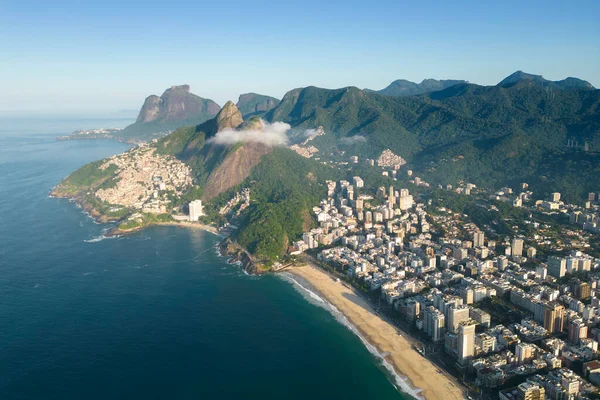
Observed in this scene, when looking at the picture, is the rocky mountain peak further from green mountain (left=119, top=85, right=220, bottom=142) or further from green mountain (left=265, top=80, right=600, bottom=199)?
green mountain (left=119, top=85, right=220, bottom=142)

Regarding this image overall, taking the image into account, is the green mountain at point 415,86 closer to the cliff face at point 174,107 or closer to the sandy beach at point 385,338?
the cliff face at point 174,107

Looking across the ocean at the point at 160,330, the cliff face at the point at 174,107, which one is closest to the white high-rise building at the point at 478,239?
the ocean at the point at 160,330

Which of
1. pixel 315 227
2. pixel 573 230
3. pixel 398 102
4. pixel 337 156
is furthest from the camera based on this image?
pixel 398 102

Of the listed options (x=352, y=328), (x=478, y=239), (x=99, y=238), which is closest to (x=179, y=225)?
(x=99, y=238)

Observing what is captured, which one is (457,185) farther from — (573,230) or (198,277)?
(198,277)

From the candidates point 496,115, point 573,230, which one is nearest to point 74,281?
point 573,230
